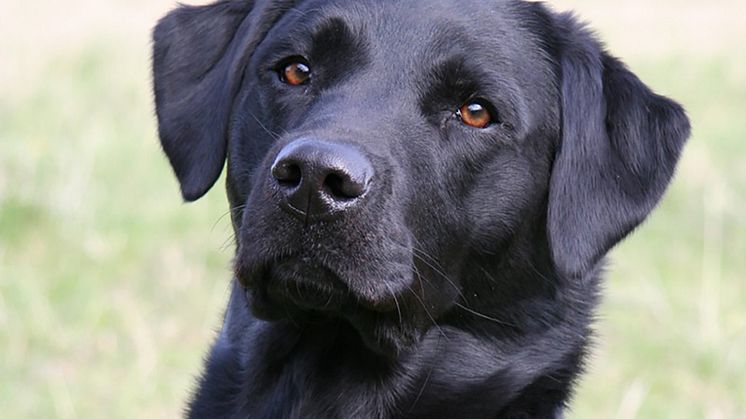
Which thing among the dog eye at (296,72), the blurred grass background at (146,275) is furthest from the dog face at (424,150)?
the blurred grass background at (146,275)

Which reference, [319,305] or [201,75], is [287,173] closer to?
[319,305]

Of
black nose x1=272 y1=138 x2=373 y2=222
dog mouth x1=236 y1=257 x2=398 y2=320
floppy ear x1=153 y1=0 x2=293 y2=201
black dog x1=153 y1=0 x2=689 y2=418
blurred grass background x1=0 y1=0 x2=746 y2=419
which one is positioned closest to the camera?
black nose x1=272 y1=138 x2=373 y2=222

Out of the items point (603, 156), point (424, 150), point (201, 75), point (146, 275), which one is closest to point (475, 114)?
point (424, 150)

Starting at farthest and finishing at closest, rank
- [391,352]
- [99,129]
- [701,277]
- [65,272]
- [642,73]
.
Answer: [642,73], [99,129], [701,277], [65,272], [391,352]

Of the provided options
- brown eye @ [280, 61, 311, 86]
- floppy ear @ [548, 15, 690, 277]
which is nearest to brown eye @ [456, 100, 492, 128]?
floppy ear @ [548, 15, 690, 277]

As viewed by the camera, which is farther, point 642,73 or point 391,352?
point 642,73

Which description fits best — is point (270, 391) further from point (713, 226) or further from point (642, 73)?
point (642, 73)

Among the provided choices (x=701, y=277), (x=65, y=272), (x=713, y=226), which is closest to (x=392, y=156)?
(x=65, y=272)

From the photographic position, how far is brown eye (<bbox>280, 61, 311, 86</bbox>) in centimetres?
388

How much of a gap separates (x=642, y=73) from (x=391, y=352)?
7978 mm

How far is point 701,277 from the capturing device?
23.4 feet

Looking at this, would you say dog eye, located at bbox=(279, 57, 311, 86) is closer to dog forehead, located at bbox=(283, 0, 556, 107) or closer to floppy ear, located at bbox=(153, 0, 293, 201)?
dog forehead, located at bbox=(283, 0, 556, 107)

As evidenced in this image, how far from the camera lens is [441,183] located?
145 inches

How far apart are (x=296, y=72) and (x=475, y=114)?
0.55 m
